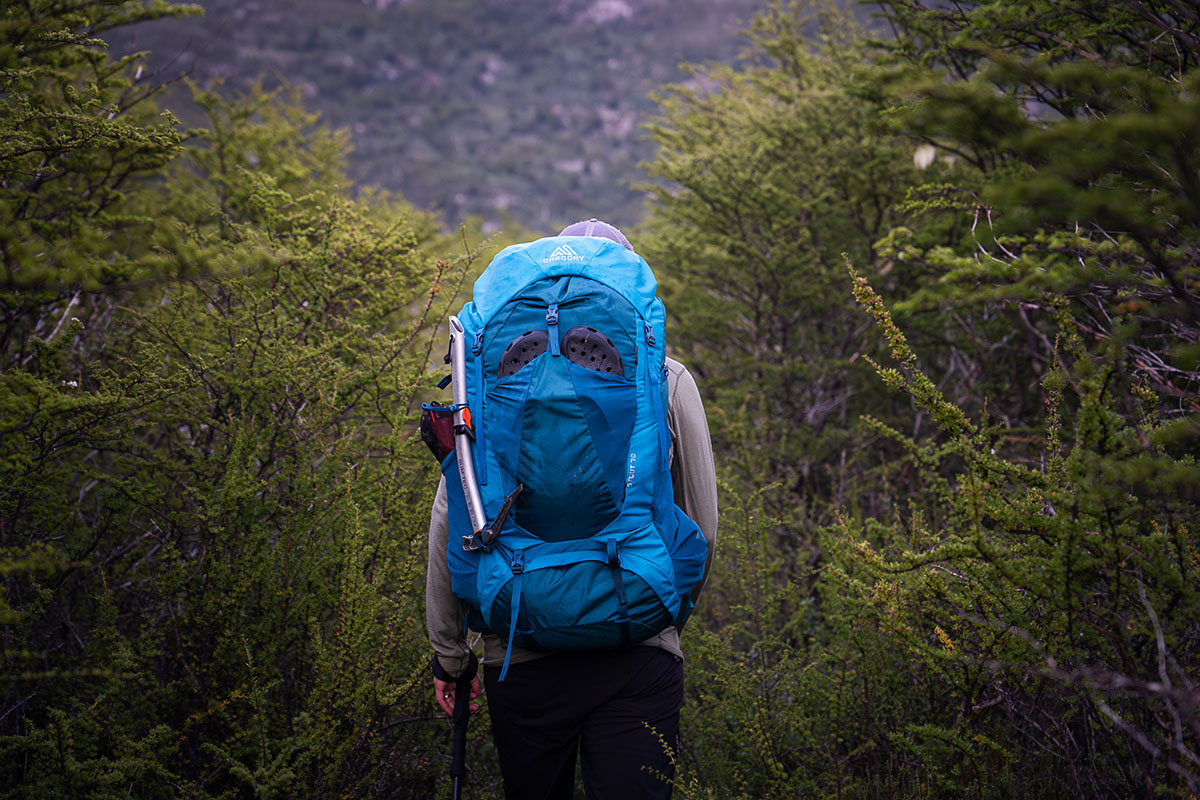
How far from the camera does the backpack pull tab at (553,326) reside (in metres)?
1.64

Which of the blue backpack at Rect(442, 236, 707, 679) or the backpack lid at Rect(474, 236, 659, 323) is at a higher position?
the backpack lid at Rect(474, 236, 659, 323)

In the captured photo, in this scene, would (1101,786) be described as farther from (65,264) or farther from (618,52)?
(618,52)

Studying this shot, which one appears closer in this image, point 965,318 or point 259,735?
point 259,735

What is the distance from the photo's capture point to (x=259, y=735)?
2.13 meters

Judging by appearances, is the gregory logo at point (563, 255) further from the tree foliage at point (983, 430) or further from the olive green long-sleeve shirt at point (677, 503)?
the tree foliage at point (983, 430)

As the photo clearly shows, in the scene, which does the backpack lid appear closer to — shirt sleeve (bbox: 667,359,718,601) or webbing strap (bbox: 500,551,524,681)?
shirt sleeve (bbox: 667,359,718,601)

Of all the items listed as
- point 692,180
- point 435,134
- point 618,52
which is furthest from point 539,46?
point 692,180

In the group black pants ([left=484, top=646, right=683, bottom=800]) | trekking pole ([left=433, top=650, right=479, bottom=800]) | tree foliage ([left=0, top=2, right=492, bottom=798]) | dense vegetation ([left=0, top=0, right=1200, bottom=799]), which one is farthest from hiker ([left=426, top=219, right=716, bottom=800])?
tree foliage ([left=0, top=2, right=492, bottom=798])

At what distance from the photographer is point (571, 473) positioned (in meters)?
1.60

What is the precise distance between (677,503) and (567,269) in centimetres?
70

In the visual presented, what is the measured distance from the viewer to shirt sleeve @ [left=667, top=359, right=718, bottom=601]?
1814mm

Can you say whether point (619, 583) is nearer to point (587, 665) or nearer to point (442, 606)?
point (587, 665)

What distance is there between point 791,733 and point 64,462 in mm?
3164

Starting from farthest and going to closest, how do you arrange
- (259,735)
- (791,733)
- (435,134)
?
(435,134) → (791,733) → (259,735)
